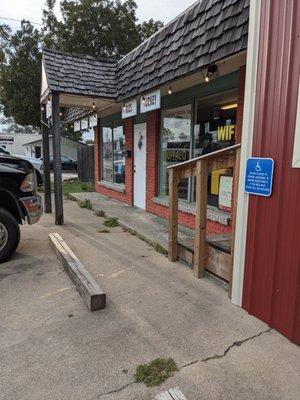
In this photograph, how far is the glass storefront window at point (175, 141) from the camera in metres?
6.53

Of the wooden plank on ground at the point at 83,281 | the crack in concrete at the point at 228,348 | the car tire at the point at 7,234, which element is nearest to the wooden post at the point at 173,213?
the wooden plank on ground at the point at 83,281

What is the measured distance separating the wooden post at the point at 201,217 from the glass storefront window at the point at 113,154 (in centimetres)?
585

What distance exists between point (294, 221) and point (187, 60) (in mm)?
3273

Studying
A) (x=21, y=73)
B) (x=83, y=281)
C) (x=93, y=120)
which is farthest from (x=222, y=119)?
(x=21, y=73)

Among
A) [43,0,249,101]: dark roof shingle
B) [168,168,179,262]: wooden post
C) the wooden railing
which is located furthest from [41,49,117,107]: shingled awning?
the wooden railing

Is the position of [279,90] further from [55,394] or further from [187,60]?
[55,394]

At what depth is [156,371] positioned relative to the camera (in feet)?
8.13

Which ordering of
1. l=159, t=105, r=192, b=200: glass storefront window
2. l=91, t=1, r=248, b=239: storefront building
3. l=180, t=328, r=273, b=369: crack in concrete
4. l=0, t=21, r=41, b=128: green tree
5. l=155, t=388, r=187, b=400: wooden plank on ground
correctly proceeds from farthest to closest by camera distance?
l=0, t=21, r=41, b=128: green tree
l=159, t=105, r=192, b=200: glass storefront window
l=91, t=1, r=248, b=239: storefront building
l=180, t=328, r=273, b=369: crack in concrete
l=155, t=388, r=187, b=400: wooden plank on ground

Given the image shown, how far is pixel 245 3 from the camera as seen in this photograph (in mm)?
3994

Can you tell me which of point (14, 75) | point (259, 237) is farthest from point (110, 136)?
point (14, 75)

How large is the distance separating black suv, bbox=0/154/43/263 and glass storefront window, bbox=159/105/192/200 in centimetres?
287

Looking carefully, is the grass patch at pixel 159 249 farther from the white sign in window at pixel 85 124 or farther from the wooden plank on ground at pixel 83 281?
the white sign in window at pixel 85 124

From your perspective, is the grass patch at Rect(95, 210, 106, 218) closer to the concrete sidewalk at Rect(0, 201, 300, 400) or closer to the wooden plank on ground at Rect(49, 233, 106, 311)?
the wooden plank on ground at Rect(49, 233, 106, 311)

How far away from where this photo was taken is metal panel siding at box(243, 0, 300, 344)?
273 cm
